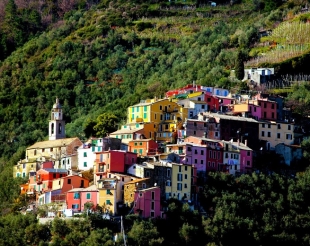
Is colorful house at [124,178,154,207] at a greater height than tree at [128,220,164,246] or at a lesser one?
greater

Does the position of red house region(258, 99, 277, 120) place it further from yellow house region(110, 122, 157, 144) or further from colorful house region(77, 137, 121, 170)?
colorful house region(77, 137, 121, 170)

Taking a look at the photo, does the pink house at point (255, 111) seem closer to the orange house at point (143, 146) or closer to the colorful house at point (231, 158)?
the colorful house at point (231, 158)

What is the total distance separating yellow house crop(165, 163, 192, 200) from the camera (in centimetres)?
8988

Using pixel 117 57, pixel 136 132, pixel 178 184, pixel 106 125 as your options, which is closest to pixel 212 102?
pixel 136 132

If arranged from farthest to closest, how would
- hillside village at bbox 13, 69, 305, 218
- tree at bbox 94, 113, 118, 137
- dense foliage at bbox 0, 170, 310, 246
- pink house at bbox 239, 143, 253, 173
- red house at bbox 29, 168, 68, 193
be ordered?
1. tree at bbox 94, 113, 118, 137
2. pink house at bbox 239, 143, 253, 173
3. red house at bbox 29, 168, 68, 193
4. hillside village at bbox 13, 69, 305, 218
5. dense foliage at bbox 0, 170, 310, 246

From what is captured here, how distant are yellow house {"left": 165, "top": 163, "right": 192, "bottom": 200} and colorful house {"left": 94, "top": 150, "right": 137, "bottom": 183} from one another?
10.7 ft

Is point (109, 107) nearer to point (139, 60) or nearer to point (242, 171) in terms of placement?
point (139, 60)

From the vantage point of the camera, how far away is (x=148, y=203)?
8712 centimetres

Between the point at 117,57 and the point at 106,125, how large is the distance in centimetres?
2954

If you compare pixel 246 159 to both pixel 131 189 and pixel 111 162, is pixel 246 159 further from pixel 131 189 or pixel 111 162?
pixel 131 189

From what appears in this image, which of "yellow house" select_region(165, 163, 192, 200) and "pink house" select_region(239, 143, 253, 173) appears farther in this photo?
"pink house" select_region(239, 143, 253, 173)

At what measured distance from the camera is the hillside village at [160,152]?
87.9 metres

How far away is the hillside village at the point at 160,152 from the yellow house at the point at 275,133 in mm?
75

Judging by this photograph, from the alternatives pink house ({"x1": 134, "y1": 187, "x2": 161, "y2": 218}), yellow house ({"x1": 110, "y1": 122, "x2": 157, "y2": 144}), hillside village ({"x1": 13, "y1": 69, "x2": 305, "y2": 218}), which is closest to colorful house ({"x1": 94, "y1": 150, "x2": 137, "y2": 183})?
hillside village ({"x1": 13, "y1": 69, "x2": 305, "y2": 218})
